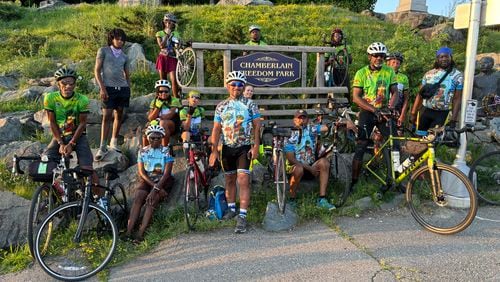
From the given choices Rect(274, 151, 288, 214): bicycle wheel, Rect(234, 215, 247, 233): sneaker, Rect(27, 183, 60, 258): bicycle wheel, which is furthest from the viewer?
Rect(274, 151, 288, 214): bicycle wheel

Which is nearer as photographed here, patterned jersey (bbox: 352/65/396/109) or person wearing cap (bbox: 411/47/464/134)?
patterned jersey (bbox: 352/65/396/109)

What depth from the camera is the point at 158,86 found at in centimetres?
622

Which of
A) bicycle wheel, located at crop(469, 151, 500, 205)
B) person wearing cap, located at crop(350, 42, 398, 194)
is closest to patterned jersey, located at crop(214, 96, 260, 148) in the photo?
person wearing cap, located at crop(350, 42, 398, 194)

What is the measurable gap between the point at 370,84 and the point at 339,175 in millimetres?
1393

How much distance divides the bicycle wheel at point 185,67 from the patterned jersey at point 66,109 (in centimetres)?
263

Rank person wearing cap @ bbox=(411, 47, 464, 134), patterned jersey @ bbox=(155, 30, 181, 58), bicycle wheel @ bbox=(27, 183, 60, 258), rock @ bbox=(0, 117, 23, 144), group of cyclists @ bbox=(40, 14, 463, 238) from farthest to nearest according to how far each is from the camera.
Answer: patterned jersey @ bbox=(155, 30, 181, 58)
rock @ bbox=(0, 117, 23, 144)
person wearing cap @ bbox=(411, 47, 464, 134)
group of cyclists @ bbox=(40, 14, 463, 238)
bicycle wheel @ bbox=(27, 183, 60, 258)

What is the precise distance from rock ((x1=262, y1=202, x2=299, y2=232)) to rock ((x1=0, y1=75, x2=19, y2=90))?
8630mm

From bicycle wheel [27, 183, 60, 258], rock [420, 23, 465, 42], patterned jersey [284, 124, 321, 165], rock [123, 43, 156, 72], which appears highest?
rock [420, 23, 465, 42]

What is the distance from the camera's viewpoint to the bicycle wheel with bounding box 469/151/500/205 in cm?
591

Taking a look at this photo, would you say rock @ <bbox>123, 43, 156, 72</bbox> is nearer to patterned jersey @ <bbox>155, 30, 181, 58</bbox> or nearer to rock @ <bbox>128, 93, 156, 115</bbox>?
rock @ <bbox>128, 93, 156, 115</bbox>

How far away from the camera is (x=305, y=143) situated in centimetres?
580

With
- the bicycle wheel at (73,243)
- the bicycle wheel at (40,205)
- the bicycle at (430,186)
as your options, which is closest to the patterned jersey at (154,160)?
the bicycle wheel at (73,243)

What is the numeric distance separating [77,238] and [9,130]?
4284mm

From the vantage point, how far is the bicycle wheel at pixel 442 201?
16.0 feet
